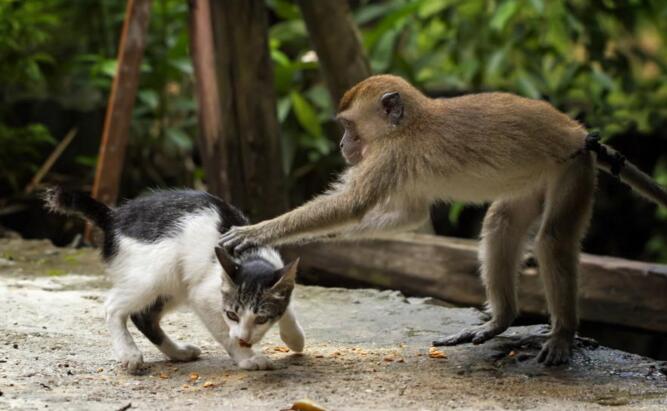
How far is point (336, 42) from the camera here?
819cm

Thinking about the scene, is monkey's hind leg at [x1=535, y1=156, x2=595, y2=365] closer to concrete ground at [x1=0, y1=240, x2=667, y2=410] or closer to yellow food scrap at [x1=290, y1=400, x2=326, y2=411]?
concrete ground at [x1=0, y1=240, x2=667, y2=410]

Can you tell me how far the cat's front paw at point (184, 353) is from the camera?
4.86m

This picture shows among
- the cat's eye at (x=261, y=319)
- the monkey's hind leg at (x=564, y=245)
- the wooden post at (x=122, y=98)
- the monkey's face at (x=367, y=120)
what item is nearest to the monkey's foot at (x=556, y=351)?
the monkey's hind leg at (x=564, y=245)

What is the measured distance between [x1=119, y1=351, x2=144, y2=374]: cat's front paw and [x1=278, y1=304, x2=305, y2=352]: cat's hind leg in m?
0.73

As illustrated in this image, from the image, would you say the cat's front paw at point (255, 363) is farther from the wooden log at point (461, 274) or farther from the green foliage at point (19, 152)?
the green foliage at point (19, 152)

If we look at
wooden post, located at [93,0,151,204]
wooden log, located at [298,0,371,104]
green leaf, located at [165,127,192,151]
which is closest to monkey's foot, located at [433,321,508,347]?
wooden log, located at [298,0,371,104]

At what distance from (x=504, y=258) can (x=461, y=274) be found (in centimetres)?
209

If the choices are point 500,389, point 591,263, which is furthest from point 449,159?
point 591,263

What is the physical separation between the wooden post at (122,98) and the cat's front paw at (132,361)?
4329mm

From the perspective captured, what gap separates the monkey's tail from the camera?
201 inches

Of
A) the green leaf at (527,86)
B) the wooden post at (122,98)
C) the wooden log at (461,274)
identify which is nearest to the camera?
the wooden log at (461,274)

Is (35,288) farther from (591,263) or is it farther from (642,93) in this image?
(642,93)

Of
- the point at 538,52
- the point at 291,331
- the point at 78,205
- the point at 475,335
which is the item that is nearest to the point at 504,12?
the point at 538,52

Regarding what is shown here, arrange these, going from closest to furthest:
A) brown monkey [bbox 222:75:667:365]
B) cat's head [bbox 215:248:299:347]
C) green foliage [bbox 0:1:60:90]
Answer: cat's head [bbox 215:248:299:347] < brown monkey [bbox 222:75:667:365] < green foliage [bbox 0:1:60:90]
